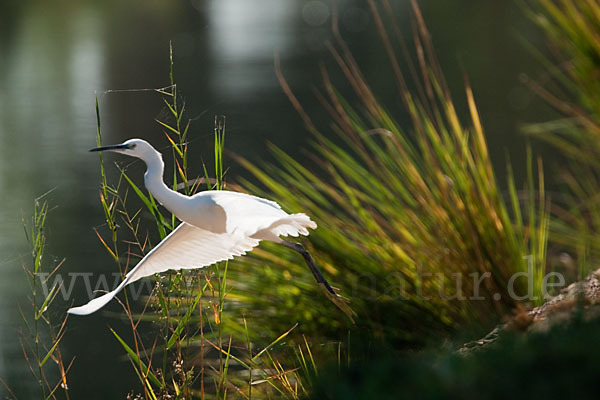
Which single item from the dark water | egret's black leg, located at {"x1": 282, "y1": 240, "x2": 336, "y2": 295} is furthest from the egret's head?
the dark water

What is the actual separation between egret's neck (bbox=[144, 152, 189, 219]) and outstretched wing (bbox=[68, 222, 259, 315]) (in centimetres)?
15

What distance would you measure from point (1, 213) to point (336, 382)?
6.26 m

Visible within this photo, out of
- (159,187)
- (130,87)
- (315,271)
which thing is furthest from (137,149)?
(130,87)

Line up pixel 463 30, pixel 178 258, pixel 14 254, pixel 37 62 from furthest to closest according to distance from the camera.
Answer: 1. pixel 463 30
2. pixel 37 62
3. pixel 14 254
4. pixel 178 258

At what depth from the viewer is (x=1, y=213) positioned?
6809 millimetres

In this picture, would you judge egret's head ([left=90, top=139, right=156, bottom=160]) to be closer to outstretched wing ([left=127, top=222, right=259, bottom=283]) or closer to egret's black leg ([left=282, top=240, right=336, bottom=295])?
outstretched wing ([left=127, top=222, right=259, bottom=283])

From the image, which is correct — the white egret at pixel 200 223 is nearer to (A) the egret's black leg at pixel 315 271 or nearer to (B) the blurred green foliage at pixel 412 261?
(A) the egret's black leg at pixel 315 271

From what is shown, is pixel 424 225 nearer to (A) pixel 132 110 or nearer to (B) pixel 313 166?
(B) pixel 313 166

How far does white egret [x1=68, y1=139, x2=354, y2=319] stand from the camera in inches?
58.4

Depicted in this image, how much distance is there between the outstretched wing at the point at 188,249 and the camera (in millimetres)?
1713

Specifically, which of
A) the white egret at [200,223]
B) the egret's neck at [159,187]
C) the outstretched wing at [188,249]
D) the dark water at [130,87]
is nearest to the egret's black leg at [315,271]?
the white egret at [200,223]

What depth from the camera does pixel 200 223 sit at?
1576 mm

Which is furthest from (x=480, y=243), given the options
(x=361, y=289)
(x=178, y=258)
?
(x=178, y=258)

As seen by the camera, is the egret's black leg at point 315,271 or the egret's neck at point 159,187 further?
the egret's black leg at point 315,271
